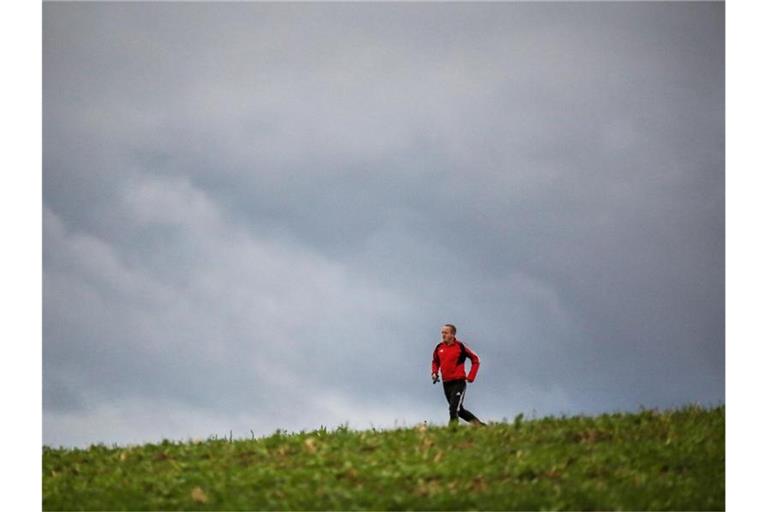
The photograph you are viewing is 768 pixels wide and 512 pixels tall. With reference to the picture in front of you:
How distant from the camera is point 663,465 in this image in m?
16.4

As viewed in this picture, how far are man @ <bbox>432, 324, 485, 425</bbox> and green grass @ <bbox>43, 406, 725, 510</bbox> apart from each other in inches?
166

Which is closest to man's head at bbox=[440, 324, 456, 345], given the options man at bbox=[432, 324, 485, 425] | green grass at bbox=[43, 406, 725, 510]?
man at bbox=[432, 324, 485, 425]

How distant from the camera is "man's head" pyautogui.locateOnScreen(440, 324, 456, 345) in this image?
77.6 ft

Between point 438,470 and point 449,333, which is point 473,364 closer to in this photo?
point 449,333

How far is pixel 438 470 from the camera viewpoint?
16.1 meters

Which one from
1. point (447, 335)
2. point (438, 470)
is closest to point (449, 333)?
point (447, 335)

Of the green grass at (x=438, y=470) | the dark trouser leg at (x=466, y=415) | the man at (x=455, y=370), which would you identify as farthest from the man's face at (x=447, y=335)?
the green grass at (x=438, y=470)

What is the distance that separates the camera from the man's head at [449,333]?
23656 mm

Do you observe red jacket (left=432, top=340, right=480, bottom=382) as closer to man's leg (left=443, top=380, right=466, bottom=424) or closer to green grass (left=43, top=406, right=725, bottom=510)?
man's leg (left=443, top=380, right=466, bottom=424)

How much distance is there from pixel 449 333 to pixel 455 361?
767 mm

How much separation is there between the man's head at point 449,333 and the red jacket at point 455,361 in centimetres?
11
